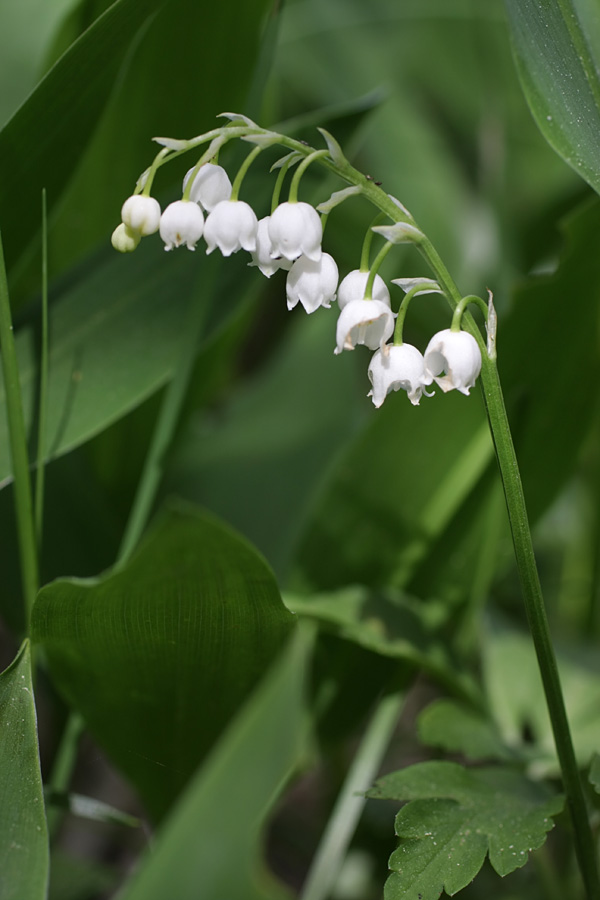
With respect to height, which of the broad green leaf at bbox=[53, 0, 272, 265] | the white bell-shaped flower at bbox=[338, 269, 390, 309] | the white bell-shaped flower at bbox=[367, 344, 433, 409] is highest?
the broad green leaf at bbox=[53, 0, 272, 265]

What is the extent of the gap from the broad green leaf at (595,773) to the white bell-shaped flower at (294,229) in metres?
0.48

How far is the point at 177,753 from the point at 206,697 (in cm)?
11

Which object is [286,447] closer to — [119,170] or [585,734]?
[119,170]

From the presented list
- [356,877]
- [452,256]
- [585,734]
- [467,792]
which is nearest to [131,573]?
[467,792]

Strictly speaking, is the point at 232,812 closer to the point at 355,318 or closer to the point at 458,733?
the point at 355,318

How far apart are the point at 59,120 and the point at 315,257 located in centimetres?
32

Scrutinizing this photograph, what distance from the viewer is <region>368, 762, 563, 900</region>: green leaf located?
0.58 m

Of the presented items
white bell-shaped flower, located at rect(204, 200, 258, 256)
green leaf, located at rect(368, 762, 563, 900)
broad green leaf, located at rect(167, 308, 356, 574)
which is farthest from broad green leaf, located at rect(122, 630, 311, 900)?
broad green leaf, located at rect(167, 308, 356, 574)

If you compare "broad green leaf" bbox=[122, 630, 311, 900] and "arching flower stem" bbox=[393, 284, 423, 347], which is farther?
"arching flower stem" bbox=[393, 284, 423, 347]

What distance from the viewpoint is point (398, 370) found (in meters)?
0.58

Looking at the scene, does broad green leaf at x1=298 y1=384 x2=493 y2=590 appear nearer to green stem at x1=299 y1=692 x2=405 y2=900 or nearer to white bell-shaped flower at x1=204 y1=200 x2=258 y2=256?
green stem at x1=299 y1=692 x2=405 y2=900

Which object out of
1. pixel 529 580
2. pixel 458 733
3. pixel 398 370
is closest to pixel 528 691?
pixel 458 733

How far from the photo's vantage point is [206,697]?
0.77 meters

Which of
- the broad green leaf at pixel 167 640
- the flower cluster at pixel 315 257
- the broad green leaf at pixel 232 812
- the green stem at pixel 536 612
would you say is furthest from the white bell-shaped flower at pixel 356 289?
the broad green leaf at pixel 232 812
